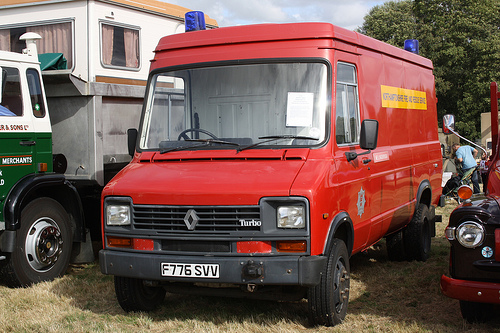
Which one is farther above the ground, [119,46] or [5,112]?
[119,46]

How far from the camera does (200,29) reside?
677 centimetres

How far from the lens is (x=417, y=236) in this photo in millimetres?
8023

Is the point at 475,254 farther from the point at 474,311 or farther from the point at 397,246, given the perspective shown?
the point at 397,246

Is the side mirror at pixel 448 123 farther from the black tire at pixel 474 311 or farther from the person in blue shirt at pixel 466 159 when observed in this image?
the person in blue shirt at pixel 466 159

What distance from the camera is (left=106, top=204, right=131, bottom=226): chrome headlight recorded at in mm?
5254

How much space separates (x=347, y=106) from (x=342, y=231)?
121cm

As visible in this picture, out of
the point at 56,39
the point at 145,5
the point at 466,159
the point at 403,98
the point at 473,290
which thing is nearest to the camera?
the point at 473,290

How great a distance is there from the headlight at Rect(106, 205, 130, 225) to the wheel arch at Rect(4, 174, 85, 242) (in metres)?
1.88

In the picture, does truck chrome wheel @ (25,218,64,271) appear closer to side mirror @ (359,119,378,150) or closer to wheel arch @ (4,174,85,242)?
wheel arch @ (4,174,85,242)

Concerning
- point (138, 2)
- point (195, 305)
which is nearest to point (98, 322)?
point (195, 305)

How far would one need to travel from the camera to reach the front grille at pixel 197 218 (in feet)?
15.9

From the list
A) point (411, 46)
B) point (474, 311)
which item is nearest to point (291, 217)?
point (474, 311)

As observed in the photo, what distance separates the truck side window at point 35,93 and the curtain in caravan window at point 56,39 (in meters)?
0.68

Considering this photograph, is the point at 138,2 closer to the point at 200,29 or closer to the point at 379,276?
the point at 200,29
